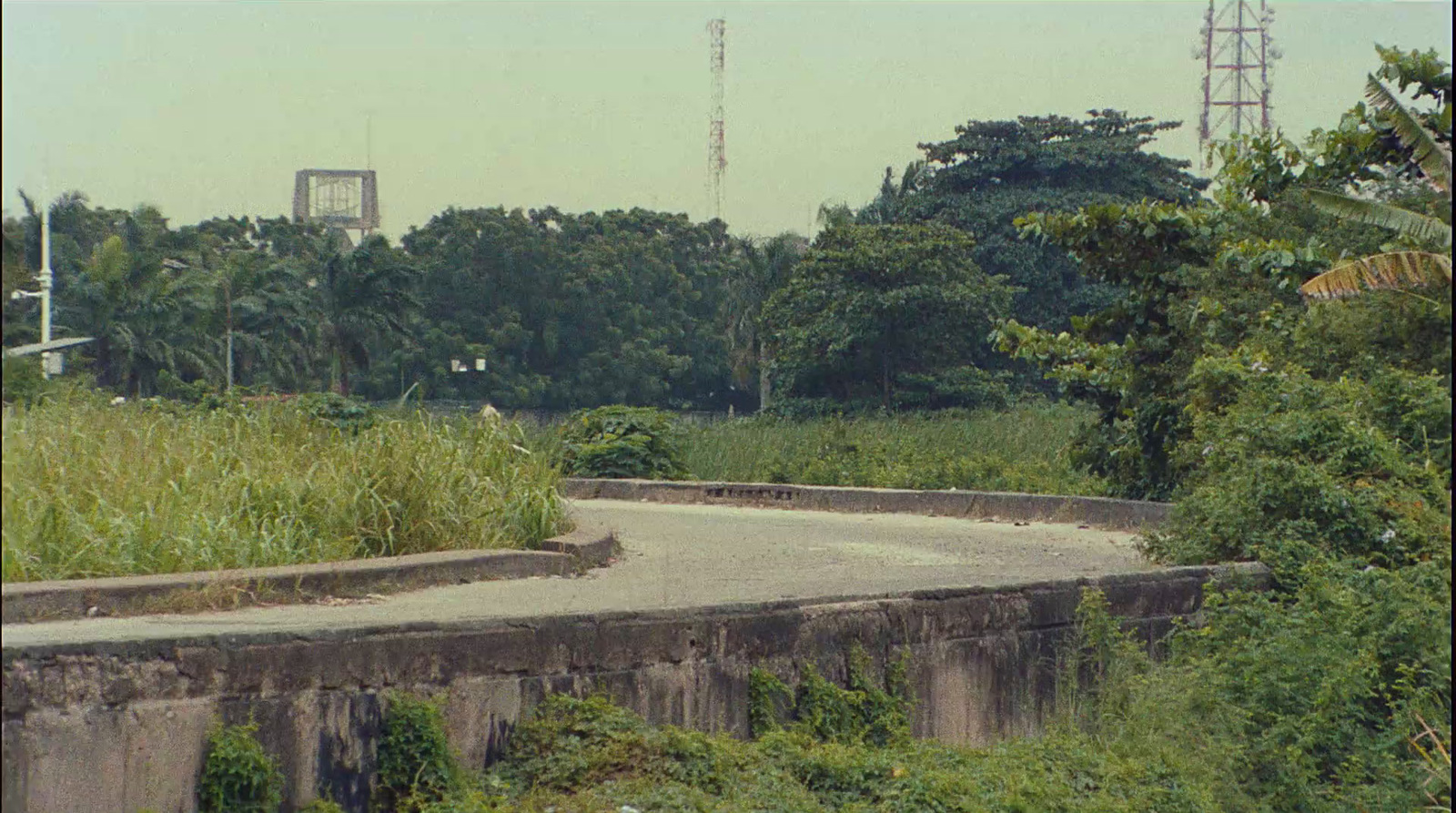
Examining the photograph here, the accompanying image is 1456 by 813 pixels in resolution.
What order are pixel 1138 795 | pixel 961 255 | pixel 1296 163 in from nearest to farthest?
pixel 1138 795, pixel 1296 163, pixel 961 255

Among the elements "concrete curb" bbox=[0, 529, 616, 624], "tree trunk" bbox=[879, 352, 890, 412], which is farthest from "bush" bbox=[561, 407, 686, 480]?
"tree trunk" bbox=[879, 352, 890, 412]

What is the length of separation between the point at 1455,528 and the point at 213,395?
9.31 m

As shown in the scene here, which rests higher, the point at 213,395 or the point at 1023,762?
the point at 213,395

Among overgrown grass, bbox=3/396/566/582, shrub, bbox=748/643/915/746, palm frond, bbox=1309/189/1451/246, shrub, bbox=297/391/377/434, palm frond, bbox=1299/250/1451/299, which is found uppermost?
palm frond, bbox=1309/189/1451/246

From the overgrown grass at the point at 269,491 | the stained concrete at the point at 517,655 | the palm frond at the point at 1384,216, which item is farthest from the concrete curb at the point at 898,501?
the palm frond at the point at 1384,216

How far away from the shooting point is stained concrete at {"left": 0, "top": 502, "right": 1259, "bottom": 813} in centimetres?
472

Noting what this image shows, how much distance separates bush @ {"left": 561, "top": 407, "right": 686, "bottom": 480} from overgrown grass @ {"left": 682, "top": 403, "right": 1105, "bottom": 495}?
779 mm

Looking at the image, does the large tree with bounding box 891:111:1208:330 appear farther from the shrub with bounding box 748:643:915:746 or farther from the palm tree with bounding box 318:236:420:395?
the shrub with bounding box 748:643:915:746

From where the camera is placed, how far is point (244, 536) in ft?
24.5

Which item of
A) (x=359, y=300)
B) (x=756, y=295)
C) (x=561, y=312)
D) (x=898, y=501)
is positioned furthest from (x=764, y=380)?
(x=898, y=501)

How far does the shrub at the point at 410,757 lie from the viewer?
5.40m

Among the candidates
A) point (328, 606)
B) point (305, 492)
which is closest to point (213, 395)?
point (305, 492)

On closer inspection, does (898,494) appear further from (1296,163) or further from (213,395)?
(213,395)

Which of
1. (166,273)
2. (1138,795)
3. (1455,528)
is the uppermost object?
(166,273)
